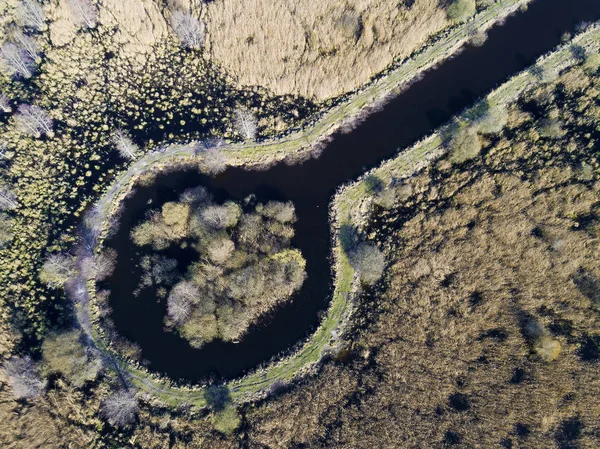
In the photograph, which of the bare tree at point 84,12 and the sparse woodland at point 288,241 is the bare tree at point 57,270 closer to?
the sparse woodland at point 288,241

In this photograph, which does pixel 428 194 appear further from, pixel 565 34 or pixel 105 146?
pixel 105 146

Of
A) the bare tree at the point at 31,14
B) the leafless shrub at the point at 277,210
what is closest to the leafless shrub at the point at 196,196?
the leafless shrub at the point at 277,210

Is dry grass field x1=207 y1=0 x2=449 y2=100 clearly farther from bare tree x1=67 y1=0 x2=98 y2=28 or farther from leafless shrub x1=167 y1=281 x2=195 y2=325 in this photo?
leafless shrub x1=167 y1=281 x2=195 y2=325

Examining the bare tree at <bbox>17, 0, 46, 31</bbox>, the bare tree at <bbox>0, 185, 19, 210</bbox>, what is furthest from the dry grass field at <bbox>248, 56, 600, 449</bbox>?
the bare tree at <bbox>17, 0, 46, 31</bbox>

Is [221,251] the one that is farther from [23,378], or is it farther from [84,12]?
[84,12]

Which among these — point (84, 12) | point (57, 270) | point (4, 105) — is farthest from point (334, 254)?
point (4, 105)

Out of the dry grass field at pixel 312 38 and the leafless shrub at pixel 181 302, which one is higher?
the dry grass field at pixel 312 38
